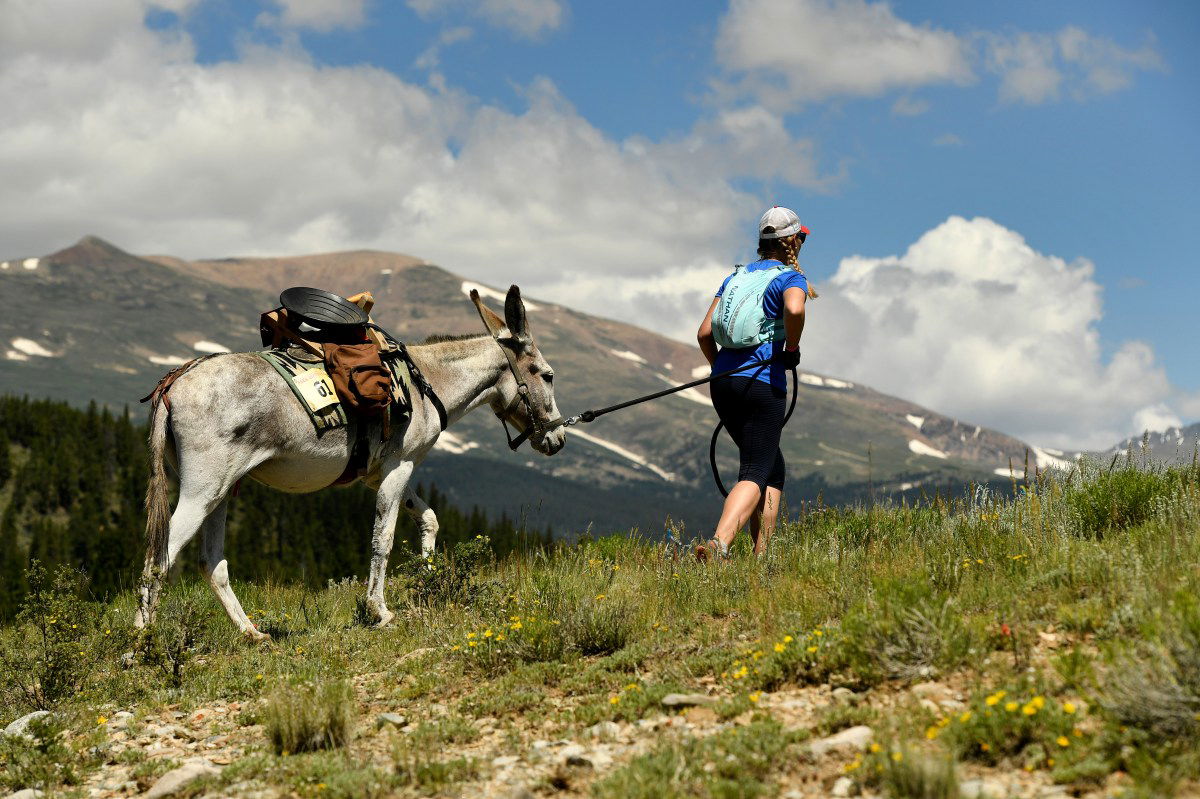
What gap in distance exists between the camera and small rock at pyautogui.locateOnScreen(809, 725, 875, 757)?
4828 mm

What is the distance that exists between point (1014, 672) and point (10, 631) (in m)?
10.6

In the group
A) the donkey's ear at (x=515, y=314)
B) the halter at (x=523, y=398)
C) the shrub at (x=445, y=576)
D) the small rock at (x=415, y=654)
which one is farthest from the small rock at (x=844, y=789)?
the halter at (x=523, y=398)

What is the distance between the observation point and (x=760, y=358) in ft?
28.4

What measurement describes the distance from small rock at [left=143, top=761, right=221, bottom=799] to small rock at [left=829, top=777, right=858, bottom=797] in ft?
11.1

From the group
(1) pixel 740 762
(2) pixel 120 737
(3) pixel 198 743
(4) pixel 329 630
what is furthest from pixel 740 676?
(4) pixel 329 630

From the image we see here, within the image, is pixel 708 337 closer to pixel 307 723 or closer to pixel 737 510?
pixel 737 510

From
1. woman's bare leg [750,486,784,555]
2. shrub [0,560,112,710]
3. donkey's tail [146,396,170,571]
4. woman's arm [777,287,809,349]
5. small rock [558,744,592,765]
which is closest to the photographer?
small rock [558,744,592,765]

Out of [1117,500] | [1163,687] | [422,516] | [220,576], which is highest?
[1117,500]

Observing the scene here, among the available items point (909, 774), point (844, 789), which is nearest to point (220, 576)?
point (844, 789)

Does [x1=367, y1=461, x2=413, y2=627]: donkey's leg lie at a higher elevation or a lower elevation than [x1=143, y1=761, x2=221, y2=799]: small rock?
higher

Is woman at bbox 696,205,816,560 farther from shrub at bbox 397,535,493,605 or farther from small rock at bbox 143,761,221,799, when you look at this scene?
small rock at bbox 143,761,221,799

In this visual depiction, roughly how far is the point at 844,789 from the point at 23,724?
5.58 meters

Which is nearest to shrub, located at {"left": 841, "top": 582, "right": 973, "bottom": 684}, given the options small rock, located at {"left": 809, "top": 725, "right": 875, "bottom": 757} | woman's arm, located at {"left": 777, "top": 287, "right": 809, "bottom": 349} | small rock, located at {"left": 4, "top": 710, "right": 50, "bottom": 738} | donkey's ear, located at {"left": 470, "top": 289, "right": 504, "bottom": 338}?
small rock, located at {"left": 809, "top": 725, "right": 875, "bottom": 757}

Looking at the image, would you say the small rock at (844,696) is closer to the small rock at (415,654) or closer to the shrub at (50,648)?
the small rock at (415,654)
